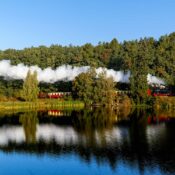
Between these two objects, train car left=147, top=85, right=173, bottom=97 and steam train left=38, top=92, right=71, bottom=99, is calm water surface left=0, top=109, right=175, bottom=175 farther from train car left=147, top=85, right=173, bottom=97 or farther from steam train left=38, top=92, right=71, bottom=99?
steam train left=38, top=92, right=71, bottom=99

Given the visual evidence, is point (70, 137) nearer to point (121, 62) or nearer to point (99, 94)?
point (99, 94)

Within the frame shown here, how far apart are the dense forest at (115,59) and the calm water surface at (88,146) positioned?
29511mm

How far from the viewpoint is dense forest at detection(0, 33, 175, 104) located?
9175cm

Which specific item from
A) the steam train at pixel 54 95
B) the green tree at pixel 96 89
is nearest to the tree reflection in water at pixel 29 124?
the green tree at pixel 96 89

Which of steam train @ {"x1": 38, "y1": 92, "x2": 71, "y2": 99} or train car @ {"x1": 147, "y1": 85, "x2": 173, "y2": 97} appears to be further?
steam train @ {"x1": 38, "y1": 92, "x2": 71, "y2": 99}

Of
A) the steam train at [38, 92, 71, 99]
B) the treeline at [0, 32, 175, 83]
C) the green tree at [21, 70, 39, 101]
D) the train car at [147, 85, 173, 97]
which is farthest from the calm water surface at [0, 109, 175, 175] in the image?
the treeline at [0, 32, 175, 83]

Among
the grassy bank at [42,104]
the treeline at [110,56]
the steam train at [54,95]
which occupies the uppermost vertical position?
the treeline at [110,56]

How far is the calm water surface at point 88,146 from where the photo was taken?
31.6 m

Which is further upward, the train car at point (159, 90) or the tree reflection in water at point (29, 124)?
the train car at point (159, 90)

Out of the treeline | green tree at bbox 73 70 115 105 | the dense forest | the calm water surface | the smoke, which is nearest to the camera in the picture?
the calm water surface

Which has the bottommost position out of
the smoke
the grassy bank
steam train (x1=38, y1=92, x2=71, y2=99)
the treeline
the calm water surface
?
the calm water surface

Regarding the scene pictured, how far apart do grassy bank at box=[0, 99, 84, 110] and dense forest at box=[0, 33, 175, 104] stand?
317 inches

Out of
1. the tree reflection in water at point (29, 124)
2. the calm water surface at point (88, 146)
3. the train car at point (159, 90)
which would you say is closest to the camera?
the calm water surface at point (88, 146)

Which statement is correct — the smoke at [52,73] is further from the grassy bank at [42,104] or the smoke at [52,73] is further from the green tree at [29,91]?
the green tree at [29,91]
